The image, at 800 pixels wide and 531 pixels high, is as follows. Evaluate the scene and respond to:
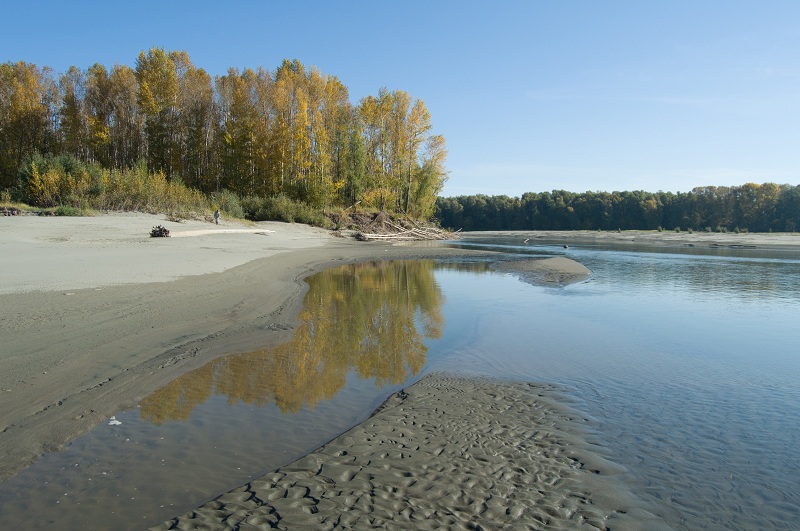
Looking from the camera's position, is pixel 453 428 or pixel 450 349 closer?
pixel 453 428

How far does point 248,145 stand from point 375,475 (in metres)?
38.2

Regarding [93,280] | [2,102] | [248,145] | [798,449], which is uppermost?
[2,102]

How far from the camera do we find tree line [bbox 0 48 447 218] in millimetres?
36344

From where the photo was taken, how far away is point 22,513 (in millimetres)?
3016

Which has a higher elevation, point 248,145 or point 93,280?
point 248,145

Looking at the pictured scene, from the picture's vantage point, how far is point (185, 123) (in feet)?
125

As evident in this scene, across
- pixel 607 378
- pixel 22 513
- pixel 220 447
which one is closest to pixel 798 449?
pixel 607 378

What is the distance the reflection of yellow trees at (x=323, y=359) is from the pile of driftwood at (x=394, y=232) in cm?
2407

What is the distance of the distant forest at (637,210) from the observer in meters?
63.8

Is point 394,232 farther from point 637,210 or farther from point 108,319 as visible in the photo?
point 637,210

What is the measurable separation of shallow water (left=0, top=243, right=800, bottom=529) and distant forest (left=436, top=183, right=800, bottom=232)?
2658 inches

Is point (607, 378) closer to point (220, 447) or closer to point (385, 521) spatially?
point (385, 521)

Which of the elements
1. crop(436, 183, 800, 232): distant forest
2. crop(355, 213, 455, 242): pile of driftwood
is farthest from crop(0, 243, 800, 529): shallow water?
crop(436, 183, 800, 232): distant forest

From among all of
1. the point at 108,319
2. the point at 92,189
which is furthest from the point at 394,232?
the point at 108,319
